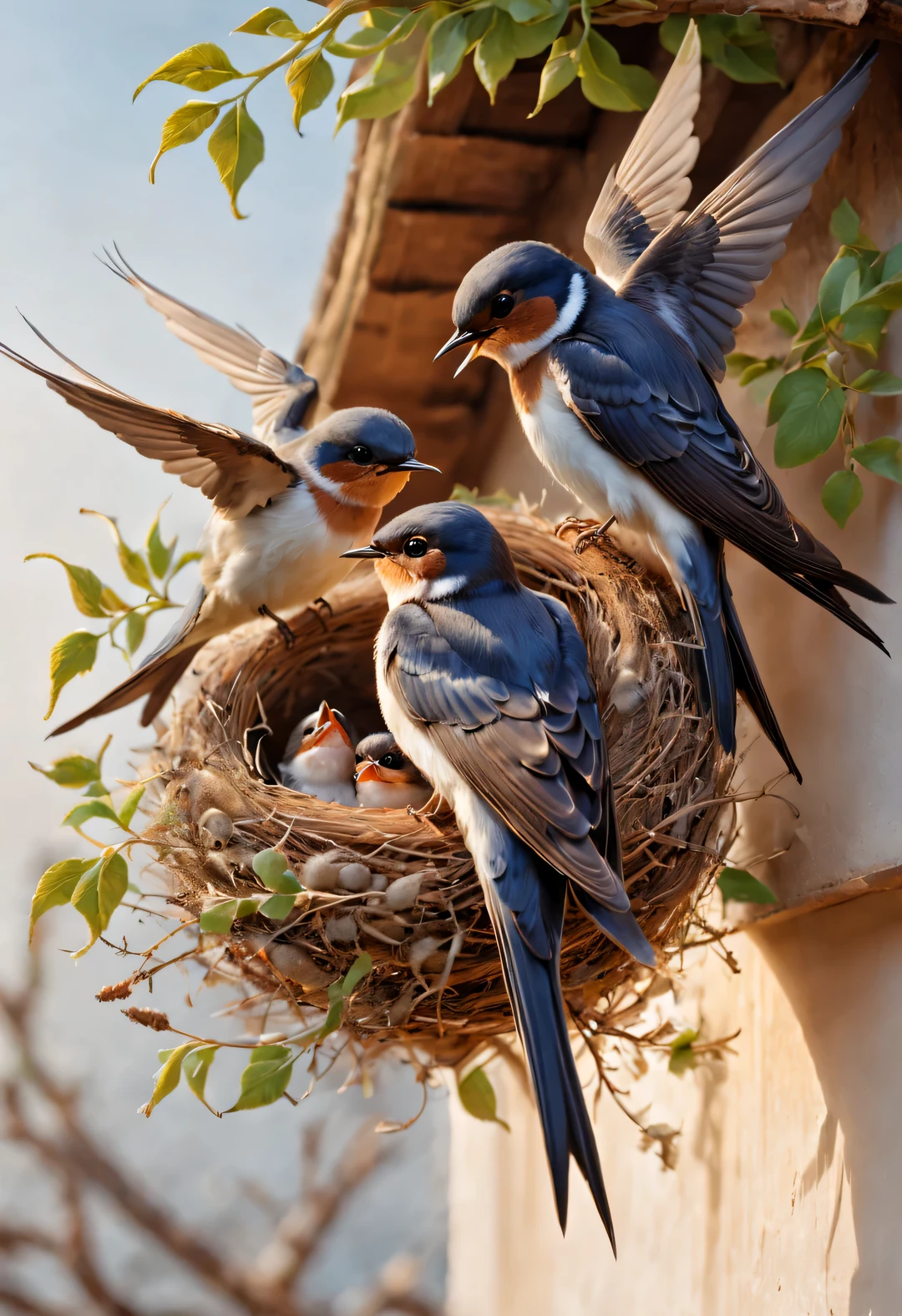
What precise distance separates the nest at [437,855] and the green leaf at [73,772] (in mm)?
79

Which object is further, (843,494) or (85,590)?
(85,590)

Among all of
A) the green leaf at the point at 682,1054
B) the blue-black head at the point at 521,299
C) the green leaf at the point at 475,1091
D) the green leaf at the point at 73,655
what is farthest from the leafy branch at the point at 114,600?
the green leaf at the point at 682,1054

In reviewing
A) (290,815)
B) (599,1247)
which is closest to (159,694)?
(290,815)

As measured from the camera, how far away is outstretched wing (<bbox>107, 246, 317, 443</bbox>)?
5.08ft

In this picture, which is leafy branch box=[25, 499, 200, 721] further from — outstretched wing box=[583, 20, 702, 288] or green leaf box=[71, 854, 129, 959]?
outstretched wing box=[583, 20, 702, 288]

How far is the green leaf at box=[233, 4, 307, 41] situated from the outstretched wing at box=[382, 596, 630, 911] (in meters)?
0.58

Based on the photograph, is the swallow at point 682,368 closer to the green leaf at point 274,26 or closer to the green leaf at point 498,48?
the green leaf at point 498,48

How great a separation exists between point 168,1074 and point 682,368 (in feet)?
2.82

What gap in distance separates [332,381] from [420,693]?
1.02 m

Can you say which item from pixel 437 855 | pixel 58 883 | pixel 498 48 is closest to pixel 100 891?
pixel 58 883

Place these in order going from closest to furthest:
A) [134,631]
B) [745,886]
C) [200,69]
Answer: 1. [200,69]
2. [745,886]
3. [134,631]

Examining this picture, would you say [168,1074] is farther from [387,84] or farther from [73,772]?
[387,84]

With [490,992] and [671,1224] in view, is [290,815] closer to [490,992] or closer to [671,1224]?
[490,992]

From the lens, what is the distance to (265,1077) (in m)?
0.99
